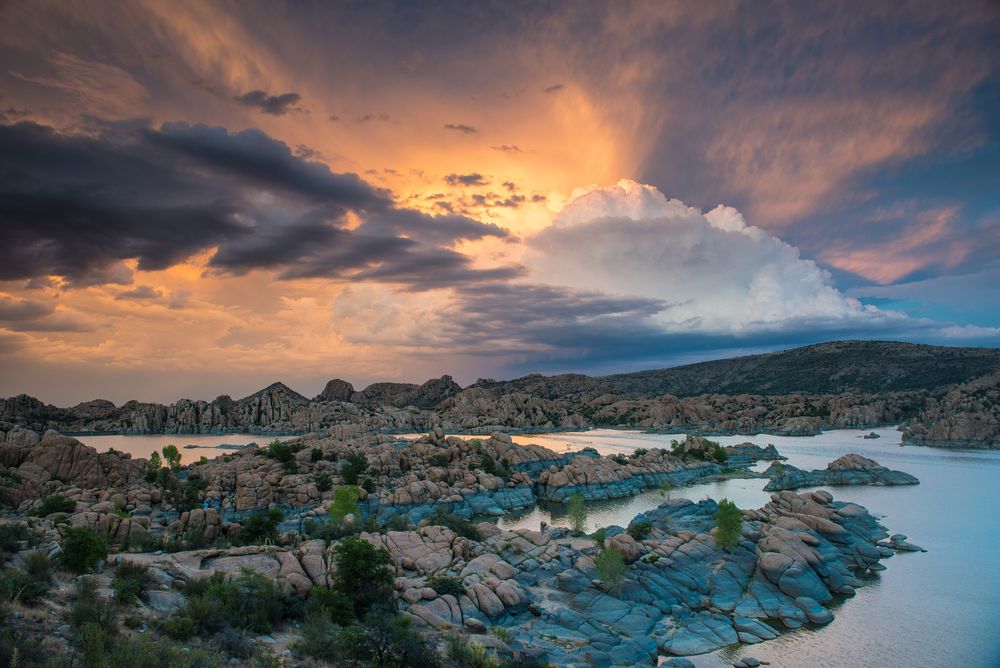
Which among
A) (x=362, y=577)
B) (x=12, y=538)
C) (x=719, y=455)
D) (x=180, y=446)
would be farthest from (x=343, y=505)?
(x=180, y=446)

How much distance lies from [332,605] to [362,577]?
106 inches

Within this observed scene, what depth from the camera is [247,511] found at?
60.4m

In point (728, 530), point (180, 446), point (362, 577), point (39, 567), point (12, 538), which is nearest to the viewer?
point (39, 567)

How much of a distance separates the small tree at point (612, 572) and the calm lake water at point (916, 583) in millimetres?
6426

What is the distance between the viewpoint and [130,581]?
19.0 meters

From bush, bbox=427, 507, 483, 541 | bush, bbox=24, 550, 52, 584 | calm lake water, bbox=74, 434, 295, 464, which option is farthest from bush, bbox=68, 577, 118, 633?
calm lake water, bbox=74, 434, 295, 464

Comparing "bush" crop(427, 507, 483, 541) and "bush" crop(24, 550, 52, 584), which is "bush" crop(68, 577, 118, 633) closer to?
"bush" crop(24, 550, 52, 584)

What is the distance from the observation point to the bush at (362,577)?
24.6 meters

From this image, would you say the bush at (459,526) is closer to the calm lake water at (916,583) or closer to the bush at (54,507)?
the calm lake water at (916,583)

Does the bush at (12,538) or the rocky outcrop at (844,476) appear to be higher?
the bush at (12,538)

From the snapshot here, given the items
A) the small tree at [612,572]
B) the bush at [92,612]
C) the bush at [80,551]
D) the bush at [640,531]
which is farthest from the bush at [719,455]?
the bush at [92,612]

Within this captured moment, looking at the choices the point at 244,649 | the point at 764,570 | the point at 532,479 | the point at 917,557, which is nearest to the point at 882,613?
the point at 764,570

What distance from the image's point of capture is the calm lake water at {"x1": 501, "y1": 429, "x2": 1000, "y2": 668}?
27158 mm

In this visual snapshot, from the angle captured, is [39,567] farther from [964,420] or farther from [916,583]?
[964,420]
